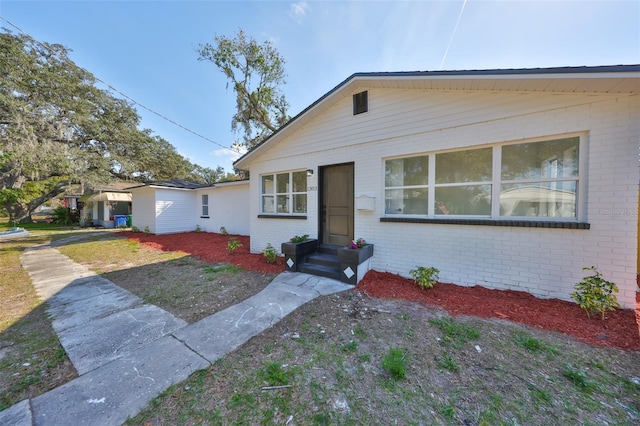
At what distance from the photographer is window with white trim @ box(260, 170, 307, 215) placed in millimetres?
6730

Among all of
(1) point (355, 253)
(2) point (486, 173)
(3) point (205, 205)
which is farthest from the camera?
(3) point (205, 205)

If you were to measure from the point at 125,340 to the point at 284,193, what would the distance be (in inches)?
196

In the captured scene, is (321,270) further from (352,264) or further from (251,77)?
(251,77)

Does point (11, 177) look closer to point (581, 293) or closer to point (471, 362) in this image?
point (471, 362)

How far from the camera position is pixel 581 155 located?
3.61 meters

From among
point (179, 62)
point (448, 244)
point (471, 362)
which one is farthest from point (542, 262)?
point (179, 62)

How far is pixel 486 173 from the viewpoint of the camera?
4.30 metres

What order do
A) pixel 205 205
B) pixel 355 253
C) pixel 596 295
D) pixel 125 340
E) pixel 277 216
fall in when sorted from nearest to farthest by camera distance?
pixel 125 340
pixel 596 295
pixel 355 253
pixel 277 216
pixel 205 205

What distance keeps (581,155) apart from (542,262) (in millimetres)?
1825

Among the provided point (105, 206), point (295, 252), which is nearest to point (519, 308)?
point (295, 252)

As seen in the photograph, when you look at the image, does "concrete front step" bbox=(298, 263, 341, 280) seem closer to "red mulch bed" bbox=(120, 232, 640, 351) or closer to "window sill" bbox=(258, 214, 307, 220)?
"red mulch bed" bbox=(120, 232, 640, 351)

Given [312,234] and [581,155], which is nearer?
[581,155]

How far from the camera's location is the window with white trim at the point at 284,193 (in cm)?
673

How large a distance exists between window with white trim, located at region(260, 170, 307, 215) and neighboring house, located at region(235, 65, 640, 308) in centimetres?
43
